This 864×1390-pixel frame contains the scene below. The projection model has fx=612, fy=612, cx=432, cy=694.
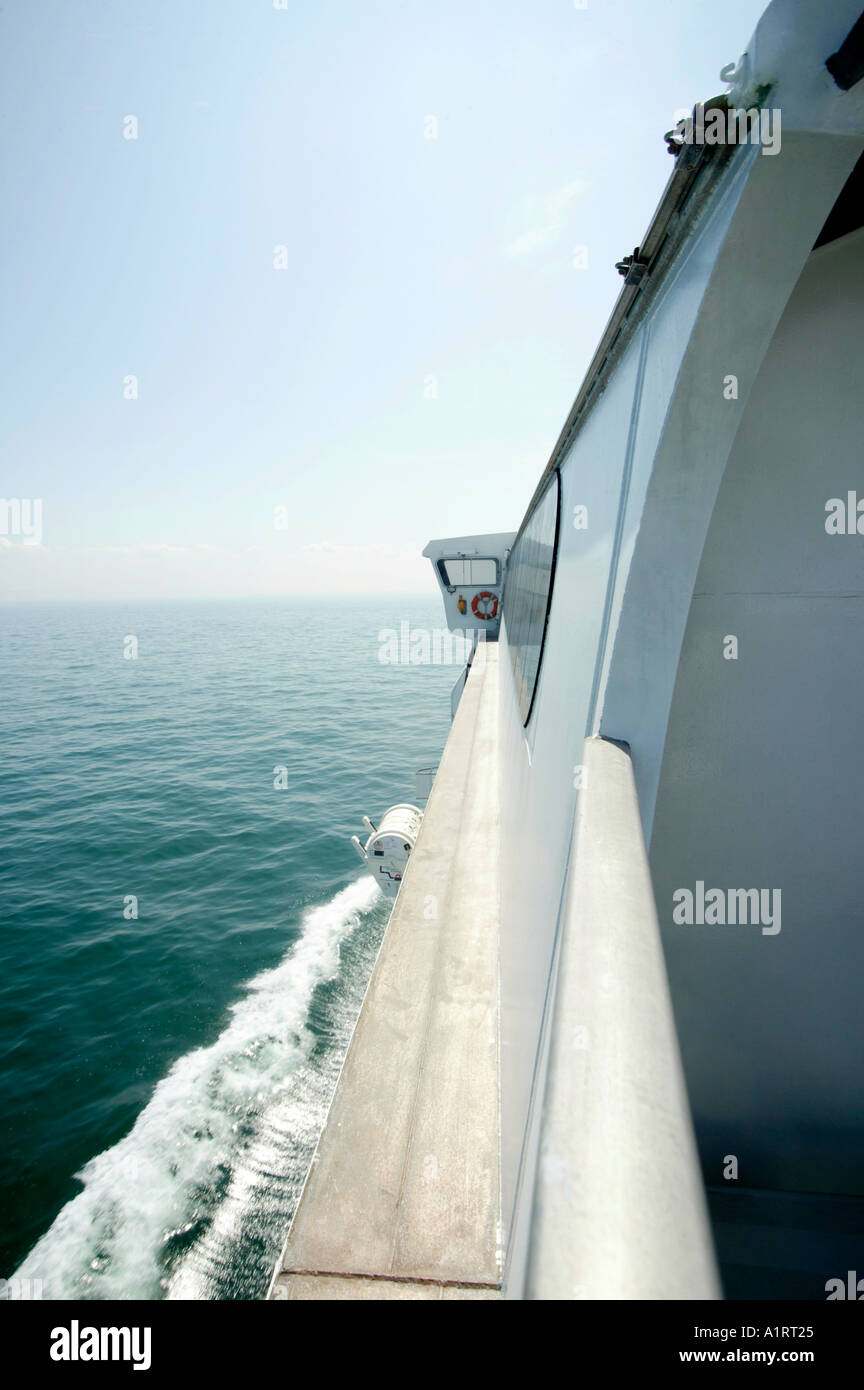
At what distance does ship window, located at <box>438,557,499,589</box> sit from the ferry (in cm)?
1617

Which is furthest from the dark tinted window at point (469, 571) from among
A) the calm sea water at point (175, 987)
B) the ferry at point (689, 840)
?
the ferry at point (689, 840)

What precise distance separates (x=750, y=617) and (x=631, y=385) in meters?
0.85

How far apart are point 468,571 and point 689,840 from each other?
1800cm

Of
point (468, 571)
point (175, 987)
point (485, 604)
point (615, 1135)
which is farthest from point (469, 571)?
point (615, 1135)

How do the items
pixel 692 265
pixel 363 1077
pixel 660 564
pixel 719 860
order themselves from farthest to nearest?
1. pixel 363 1077
2. pixel 719 860
3. pixel 660 564
4. pixel 692 265

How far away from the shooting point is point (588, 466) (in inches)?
108

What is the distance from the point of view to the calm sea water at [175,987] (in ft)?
24.9

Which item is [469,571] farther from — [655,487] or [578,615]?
[655,487]

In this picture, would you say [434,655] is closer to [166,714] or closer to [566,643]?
[166,714]

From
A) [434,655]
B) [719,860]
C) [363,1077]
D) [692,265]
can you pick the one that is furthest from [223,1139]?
[434,655]

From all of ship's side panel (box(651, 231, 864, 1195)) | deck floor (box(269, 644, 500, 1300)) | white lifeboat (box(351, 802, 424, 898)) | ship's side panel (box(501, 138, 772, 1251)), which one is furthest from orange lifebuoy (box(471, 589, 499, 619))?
ship's side panel (box(651, 231, 864, 1195))

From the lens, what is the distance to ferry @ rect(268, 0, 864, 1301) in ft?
2.51

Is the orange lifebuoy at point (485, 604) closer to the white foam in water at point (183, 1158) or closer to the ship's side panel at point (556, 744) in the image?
the white foam in water at point (183, 1158)

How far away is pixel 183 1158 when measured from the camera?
838cm
